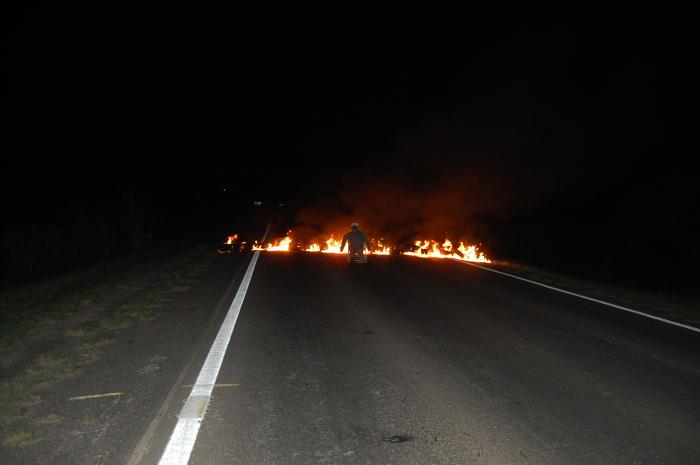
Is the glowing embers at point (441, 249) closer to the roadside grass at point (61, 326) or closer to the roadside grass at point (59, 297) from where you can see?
the roadside grass at point (59, 297)

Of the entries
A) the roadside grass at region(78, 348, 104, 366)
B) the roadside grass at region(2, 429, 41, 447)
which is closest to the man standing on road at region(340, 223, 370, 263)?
the roadside grass at region(78, 348, 104, 366)

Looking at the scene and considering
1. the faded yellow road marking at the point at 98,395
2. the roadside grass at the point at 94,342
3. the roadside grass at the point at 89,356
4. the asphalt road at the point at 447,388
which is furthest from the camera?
the roadside grass at the point at 94,342

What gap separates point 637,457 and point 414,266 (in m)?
12.4

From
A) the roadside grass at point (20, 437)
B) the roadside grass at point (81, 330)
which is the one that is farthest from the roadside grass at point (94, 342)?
the roadside grass at point (20, 437)

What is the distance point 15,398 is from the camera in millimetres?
4598

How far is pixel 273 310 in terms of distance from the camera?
341 inches

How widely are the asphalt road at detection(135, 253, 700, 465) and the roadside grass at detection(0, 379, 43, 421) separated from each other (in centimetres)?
118

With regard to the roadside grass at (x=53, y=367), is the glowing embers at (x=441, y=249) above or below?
above

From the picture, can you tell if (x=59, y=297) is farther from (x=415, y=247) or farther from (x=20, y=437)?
(x=415, y=247)

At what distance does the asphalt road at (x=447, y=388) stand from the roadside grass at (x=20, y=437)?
2.80ft

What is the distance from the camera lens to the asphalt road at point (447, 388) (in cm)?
389

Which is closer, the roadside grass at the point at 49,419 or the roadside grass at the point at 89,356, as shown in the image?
the roadside grass at the point at 49,419

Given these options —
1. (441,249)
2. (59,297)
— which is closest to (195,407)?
(59,297)

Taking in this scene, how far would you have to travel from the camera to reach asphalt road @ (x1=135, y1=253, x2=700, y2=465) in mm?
3889
